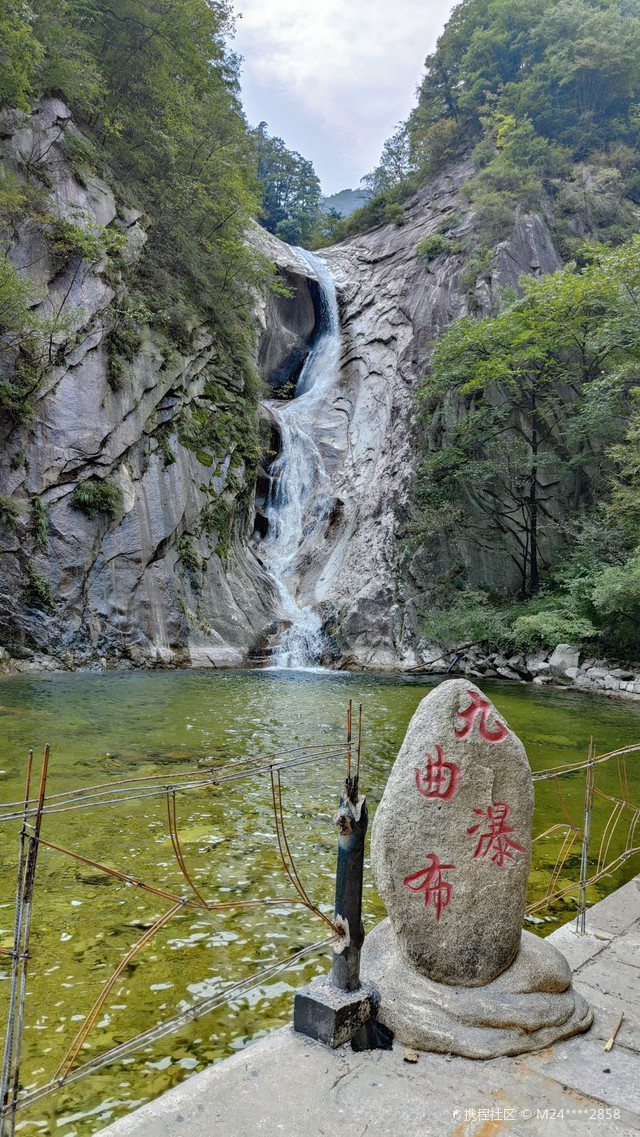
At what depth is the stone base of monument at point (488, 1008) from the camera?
2646 mm

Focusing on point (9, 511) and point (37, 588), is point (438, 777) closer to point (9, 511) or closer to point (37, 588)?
point (37, 588)

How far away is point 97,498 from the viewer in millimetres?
15484

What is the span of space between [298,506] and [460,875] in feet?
73.7

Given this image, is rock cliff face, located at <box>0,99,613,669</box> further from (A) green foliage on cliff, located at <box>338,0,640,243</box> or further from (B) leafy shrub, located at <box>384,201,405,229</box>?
(B) leafy shrub, located at <box>384,201,405,229</box>

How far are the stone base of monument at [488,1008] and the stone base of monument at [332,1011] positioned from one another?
0.36 ft

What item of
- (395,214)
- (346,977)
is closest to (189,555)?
(346,977)

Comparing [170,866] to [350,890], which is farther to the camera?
[170,866]

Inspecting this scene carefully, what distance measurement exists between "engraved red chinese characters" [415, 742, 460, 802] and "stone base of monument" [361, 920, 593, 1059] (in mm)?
790

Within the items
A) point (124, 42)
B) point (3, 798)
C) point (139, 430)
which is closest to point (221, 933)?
point (3, 798)

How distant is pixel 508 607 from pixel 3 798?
50.9ft

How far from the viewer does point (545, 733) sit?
33.7 feet

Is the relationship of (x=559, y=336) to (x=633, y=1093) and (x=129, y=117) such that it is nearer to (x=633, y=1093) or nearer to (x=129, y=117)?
(x=129, y=117)

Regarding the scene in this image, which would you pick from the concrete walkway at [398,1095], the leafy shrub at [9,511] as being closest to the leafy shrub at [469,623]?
the leafy shrub at [9,511]

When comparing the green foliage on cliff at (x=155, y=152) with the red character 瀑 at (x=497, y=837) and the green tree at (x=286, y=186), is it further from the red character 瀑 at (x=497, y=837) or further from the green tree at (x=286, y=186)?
the green tree at (x=286, y=186)
